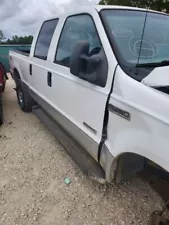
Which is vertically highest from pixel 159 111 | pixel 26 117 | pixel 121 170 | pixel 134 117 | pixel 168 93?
pixel 168 93

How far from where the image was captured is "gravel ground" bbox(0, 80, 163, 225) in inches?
92.6

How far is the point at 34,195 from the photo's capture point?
2637mm

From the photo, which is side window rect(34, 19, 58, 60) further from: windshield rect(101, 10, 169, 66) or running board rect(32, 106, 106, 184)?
windshield rect(101, 10, 169, 66)

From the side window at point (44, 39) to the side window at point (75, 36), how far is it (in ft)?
1.48

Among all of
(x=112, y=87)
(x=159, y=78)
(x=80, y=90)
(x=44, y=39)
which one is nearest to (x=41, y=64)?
(x=44, y=39)

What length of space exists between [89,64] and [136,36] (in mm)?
624

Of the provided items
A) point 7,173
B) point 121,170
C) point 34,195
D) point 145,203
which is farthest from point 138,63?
point 7,173

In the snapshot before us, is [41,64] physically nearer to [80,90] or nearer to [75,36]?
[75,36]

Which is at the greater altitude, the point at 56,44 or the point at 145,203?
the point at 56,44

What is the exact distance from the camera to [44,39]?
373 cm

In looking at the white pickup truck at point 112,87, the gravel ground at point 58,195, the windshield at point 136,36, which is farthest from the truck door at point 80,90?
the gravel ground at point 58,195

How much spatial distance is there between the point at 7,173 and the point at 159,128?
2.26 m

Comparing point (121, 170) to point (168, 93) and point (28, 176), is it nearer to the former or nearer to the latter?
point (168, 93)

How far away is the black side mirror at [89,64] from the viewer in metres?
2.02
